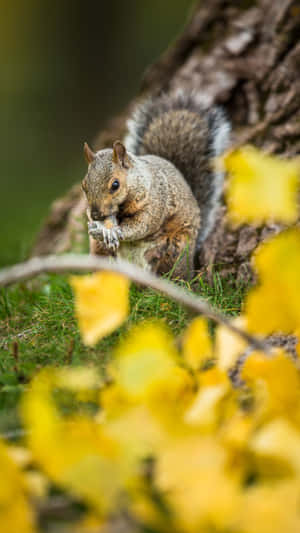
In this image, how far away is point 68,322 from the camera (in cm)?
165

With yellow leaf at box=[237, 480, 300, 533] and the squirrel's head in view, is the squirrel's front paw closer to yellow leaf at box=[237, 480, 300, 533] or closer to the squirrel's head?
the squirrel's head

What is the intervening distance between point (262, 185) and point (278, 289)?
181mm

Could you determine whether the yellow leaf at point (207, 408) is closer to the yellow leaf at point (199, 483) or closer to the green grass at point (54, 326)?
the yellow leaf at point (199, 483)

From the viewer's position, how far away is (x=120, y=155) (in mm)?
1997

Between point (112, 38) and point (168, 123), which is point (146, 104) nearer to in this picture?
point (168, 123)

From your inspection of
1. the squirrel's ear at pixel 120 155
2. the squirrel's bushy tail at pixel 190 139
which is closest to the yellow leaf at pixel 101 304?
the squirrel's ear at pixel 120 155

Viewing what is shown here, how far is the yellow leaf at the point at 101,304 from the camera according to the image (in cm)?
83

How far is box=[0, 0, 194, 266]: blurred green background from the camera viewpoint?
247 inches

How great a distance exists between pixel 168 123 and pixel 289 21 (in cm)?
72

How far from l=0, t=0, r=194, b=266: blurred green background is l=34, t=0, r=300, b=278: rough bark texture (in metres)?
3.15

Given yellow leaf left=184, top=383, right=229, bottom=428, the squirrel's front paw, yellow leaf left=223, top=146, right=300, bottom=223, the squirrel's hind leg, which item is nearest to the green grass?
the squirrel's hind leg

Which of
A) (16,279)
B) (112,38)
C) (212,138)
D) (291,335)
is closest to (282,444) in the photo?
(16,279)

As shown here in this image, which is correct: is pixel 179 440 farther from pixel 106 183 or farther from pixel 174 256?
pixel 174 256

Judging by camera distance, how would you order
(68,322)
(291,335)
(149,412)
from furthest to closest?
(68,322)
(291,335)
(149,412)
